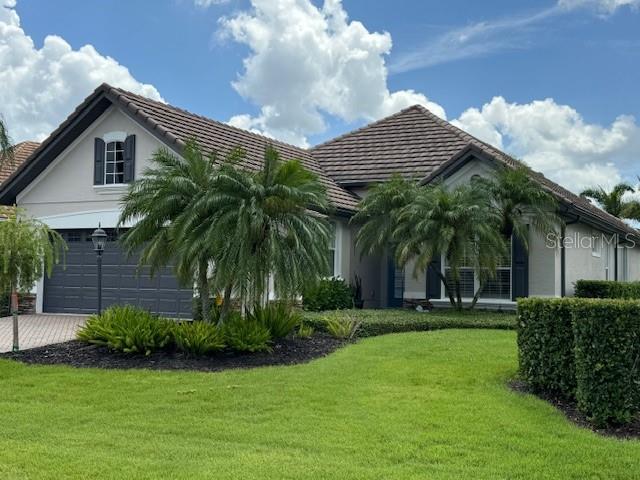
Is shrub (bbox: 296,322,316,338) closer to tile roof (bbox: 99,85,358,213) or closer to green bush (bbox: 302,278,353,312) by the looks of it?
green bush (bbox: 302,278,353,312)

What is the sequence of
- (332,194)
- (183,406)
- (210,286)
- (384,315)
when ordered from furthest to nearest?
(332,194) → (384,315) → (210,286) → (183,406)

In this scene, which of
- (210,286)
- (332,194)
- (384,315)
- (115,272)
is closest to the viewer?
(210,286)

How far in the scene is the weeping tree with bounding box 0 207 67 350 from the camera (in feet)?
35.1

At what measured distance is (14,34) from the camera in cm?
1789

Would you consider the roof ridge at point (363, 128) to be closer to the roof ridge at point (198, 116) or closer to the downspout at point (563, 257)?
the roof ridge at point (198, 116)

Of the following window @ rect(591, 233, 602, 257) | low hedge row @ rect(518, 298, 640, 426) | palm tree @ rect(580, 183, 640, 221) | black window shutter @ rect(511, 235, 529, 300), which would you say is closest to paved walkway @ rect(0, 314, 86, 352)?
low hedge row @ rect(518, 298, 640, 426)

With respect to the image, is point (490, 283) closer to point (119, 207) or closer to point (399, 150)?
point (399, 150)

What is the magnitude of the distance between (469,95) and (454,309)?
19.7 ft

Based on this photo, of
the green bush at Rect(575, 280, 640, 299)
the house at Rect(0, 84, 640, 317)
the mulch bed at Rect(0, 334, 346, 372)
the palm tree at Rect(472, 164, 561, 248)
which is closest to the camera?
Result: the mulch bed at Rect(0, 334, 346, 372)

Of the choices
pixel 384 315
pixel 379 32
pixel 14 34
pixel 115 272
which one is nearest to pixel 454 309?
pixel 384 315

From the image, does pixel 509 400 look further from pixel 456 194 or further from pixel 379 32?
pixel 379 32

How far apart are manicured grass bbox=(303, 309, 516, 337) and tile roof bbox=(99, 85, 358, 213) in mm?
3849

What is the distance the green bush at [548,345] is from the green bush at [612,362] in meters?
0.56

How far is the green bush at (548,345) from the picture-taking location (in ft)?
25.1
